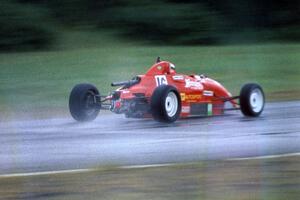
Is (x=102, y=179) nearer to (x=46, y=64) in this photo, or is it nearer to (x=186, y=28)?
(x=46, y=64)

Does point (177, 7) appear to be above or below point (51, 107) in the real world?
above

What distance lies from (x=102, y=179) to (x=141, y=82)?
617 centimetres

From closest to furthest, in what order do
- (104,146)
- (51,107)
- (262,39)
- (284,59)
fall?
(104,146) < (51,107) < (284,59) < (262,39)

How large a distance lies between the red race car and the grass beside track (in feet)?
14.6

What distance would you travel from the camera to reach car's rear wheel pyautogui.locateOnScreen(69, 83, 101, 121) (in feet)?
49.6

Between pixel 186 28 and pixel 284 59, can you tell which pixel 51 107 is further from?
pixel 186 28

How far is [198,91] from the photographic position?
603 inches

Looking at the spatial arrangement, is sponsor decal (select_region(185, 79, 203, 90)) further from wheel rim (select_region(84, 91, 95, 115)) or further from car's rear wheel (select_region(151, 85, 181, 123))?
wheel rim (select_region(84, 91, 95, 115))

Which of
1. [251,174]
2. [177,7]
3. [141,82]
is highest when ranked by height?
[177,7]

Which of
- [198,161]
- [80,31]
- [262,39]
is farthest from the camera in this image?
[262,39]

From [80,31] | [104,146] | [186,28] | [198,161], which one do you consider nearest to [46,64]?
[80,31]

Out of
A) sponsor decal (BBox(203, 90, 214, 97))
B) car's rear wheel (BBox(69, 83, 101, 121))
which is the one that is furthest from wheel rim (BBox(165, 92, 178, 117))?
car's rear wheel (BBox(69, 83, 101, 121))

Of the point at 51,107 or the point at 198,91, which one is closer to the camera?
the point at 198,91

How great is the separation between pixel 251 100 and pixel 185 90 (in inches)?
48.2
